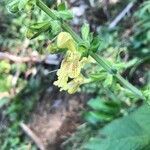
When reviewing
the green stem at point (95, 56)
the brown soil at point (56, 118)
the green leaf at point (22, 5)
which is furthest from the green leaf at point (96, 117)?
the green leaf at point (22, 5)

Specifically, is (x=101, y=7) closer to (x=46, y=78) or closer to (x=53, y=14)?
(x=46, y=78)

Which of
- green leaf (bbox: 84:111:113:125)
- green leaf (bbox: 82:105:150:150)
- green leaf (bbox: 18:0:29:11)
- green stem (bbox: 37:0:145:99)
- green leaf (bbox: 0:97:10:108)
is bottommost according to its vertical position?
green leaf (bbox: 82:105:150:150)

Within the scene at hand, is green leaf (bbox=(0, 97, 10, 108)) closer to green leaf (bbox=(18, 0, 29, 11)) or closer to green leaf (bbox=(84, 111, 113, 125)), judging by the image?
green leaf (bbox=(84, 111, 113, 125))

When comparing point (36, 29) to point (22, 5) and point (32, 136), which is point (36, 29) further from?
point (32, 136)

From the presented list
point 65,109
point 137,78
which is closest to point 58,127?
point 65,109

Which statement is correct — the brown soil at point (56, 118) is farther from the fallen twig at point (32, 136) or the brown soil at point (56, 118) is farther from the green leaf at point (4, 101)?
the green leaf at point (4, 101)

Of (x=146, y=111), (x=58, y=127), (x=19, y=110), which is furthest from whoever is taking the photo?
(x=19, y=110)

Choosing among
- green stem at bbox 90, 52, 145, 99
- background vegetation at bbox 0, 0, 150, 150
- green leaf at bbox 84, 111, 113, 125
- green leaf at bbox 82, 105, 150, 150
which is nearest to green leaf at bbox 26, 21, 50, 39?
green stem at bbox 90, 52, 145, 99

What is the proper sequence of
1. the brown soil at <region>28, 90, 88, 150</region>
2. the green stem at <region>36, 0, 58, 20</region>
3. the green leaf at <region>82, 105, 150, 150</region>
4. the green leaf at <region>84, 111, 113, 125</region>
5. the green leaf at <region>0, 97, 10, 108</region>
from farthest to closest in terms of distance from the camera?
the green leaf at <region>0, 97, 10, 108</region> → the brown soil at <region>28, 90, 88, 150</region> → the green leaf at <region>84, 111, 113, 125</region> → the green leaf at <region>82, 105, 150, 150</region> → the green stem at <region>36, 0, 58, 20</region>
